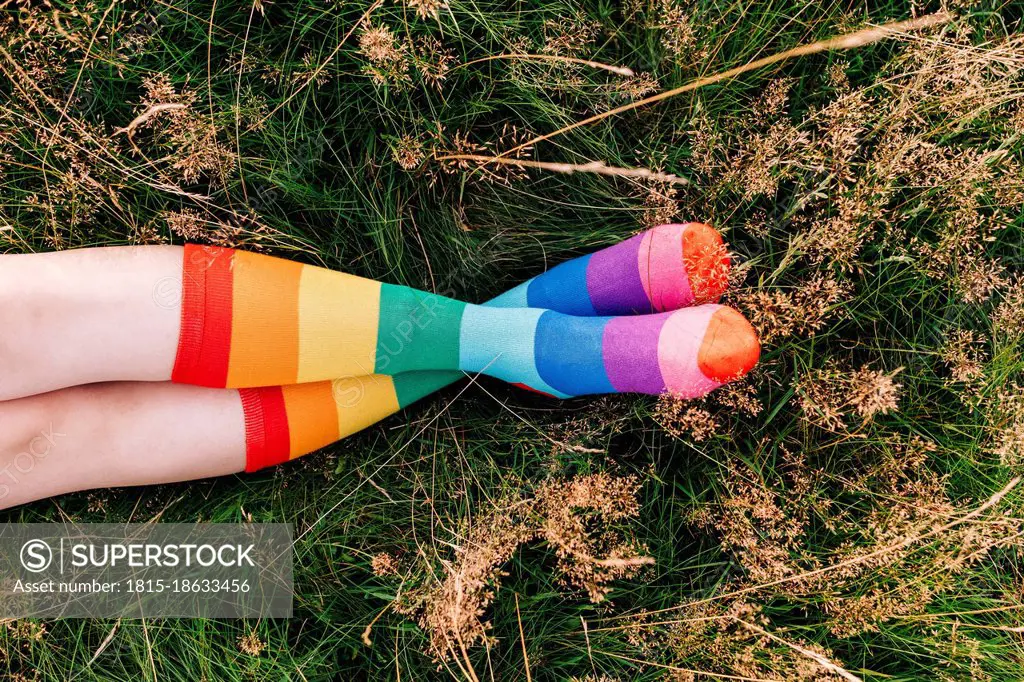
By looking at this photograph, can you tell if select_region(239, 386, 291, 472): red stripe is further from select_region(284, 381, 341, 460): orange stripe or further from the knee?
the knee

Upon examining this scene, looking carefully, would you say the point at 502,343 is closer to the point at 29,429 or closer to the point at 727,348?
the point at 727,348

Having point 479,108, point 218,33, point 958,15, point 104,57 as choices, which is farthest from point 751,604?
point 104,57

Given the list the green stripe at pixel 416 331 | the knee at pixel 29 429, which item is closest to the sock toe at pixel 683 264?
the green stripe at pixel 416 331

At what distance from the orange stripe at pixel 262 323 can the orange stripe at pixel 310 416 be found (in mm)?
81

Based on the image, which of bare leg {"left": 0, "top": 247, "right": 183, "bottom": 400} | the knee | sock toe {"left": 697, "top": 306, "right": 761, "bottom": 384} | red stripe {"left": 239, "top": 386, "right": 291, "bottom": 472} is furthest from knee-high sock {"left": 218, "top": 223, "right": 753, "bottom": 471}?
the knee

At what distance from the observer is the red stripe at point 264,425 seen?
4.54ft

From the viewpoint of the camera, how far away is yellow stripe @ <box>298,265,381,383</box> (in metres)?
1.34

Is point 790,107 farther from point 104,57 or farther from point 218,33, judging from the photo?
point 104,57

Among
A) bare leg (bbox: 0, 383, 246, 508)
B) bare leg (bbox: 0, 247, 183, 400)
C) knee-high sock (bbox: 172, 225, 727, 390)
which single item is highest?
bare leg (bbox: 0, 247, 183, 400)

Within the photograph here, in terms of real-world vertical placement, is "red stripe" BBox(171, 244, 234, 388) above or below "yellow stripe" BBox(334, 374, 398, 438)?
above

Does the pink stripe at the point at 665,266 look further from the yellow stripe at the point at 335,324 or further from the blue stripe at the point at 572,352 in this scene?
the yellow stripe at the point at 335,324

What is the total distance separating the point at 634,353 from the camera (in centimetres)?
133

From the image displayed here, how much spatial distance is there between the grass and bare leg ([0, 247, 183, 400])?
0.66 ft

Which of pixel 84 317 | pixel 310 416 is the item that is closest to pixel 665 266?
pixel 310 416
